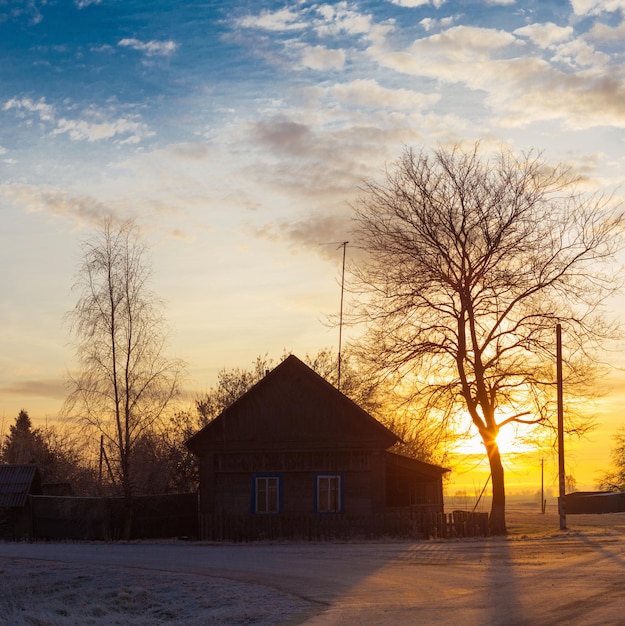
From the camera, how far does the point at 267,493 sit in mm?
38781

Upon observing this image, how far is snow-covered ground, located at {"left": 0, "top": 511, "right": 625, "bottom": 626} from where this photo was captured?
14.8 metres

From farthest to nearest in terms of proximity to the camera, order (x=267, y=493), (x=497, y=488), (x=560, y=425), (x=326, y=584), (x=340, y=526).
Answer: (x=497, y=488)
(x=560, y=425)
(x=267, y=493)
(x=340, y=526)
(x=326, y=584)

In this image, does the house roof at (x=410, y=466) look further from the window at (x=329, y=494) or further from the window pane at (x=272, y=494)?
the window pane at (x=272, y=494)

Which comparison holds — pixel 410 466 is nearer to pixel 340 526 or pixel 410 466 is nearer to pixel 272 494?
pixel 340 526

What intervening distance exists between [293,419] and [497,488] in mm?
9649

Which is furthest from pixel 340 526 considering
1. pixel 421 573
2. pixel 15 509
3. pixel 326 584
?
pixel 326 584

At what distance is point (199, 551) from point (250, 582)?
10728 millimetres

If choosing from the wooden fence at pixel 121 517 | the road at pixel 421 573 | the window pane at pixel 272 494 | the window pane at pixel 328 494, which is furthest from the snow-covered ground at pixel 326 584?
the wooden fence at pixel 121 517

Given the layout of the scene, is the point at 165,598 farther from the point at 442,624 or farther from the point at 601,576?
the point at 601,576

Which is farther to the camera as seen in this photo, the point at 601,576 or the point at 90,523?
the point at 90,523

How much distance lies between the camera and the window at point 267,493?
3869cm

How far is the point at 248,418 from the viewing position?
1537 inches

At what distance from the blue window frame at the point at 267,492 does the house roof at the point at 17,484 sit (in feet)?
39.8

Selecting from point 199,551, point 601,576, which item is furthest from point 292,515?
point 601,576
